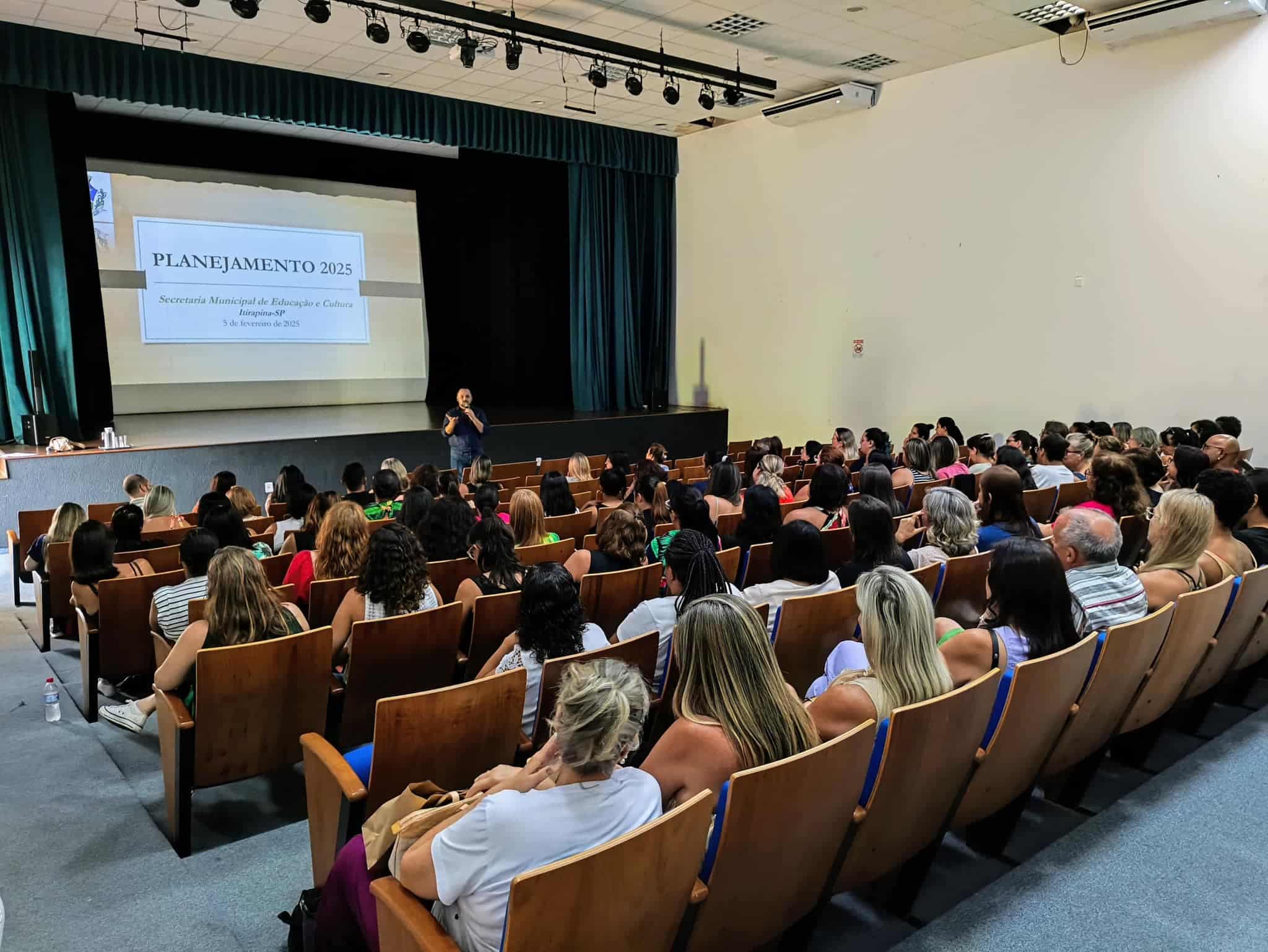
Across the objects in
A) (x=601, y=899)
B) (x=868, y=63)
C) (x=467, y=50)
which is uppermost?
(x=868, y=63)

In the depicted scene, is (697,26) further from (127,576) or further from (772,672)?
(772,672)

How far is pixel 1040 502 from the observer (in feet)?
18.0

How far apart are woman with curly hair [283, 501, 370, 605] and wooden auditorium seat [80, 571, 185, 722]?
1.85 feet

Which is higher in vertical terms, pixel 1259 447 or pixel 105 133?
pixel 105 133

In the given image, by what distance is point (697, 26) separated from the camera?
8352 mm

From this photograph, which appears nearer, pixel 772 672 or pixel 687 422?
pixel 772 672

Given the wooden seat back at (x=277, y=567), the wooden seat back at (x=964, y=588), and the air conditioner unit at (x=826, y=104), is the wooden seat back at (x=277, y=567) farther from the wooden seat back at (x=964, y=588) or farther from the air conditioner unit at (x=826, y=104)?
the air conditioner unit at (x=826, y=104)

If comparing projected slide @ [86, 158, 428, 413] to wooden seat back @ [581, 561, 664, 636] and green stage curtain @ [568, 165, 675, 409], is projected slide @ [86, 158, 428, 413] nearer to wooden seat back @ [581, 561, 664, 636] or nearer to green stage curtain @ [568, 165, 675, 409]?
green stage curtain @ [568, 165, 675, 409]

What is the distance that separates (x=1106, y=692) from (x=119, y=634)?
12.6 ft

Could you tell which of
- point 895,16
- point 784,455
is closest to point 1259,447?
point 784,455

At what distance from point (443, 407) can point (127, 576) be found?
30.6 ft

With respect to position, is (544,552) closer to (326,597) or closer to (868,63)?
(326,597)

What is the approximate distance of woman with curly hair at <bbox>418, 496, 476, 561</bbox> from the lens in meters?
4.27

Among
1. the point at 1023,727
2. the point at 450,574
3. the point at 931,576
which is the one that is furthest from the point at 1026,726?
the point at 450,574
